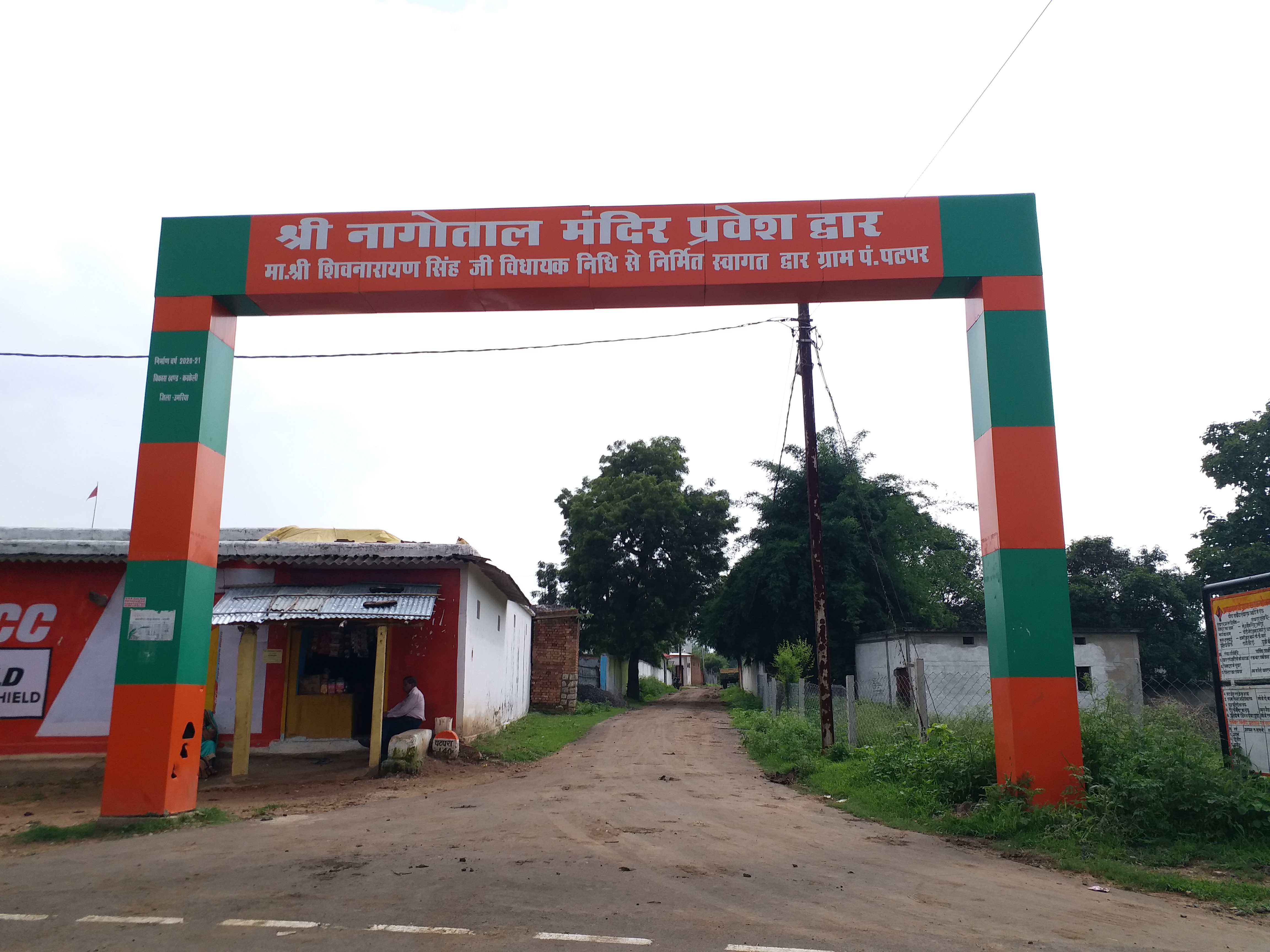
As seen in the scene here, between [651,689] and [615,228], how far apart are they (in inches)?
1496

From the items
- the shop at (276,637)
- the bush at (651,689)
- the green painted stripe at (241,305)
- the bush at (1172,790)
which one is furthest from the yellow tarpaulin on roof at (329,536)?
the bush at (651,689)

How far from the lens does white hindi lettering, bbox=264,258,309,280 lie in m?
9.57

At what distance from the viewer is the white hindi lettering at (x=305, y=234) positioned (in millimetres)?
9641

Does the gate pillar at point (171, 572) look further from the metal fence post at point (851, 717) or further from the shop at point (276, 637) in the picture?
the metal fence post at point (851, 717)

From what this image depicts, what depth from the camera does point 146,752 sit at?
8680 mm

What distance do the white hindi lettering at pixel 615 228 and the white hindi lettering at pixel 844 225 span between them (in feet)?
5.28

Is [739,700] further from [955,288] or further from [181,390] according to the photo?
[181,390]

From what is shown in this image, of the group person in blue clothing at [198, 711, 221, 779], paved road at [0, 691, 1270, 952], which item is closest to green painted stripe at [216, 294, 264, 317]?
paved road at [0, 691, 1270, 952]

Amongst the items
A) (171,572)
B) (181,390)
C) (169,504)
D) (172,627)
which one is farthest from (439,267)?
(172,627)

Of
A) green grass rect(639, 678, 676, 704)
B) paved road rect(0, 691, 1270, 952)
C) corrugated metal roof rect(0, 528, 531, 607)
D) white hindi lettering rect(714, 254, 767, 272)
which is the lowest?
green grass rect(639, 678, 676, 704)

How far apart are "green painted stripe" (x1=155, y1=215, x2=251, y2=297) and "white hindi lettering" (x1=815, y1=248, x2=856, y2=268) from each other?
20.7 feet

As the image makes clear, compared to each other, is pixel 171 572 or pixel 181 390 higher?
pixel 181 390

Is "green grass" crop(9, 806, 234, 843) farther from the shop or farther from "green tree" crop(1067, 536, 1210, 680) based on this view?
"green tree" crop(1067, 536, 1210, 680)

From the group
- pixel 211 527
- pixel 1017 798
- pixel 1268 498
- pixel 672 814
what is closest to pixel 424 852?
pixel 672 814
